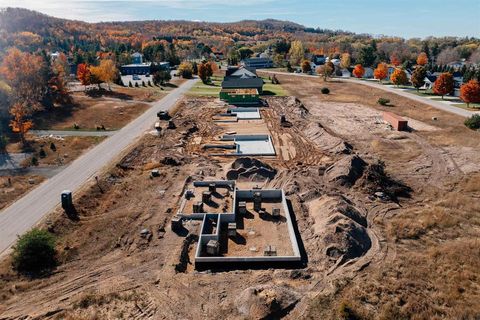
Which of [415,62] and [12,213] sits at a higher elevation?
[415,62]

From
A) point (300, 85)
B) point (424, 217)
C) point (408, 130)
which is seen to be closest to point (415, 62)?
point (300, 85)

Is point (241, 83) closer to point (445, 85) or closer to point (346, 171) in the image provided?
point (445, 85)

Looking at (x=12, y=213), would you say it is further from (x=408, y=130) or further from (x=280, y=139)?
(x=408, y=130)

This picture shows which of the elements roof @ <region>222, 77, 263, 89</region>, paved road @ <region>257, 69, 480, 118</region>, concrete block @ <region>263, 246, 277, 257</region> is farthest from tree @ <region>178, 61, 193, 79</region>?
concrete block @ <region>263, 246, 277, 257</region>

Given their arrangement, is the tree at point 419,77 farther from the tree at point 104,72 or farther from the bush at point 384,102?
the tree at point 104,72

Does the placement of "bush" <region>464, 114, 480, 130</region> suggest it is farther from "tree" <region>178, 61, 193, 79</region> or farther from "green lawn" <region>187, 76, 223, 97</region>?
"tree" <region>178, 61, 193, 79</region>

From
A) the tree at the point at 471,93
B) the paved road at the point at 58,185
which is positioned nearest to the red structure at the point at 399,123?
the tree at the point at 471,93
